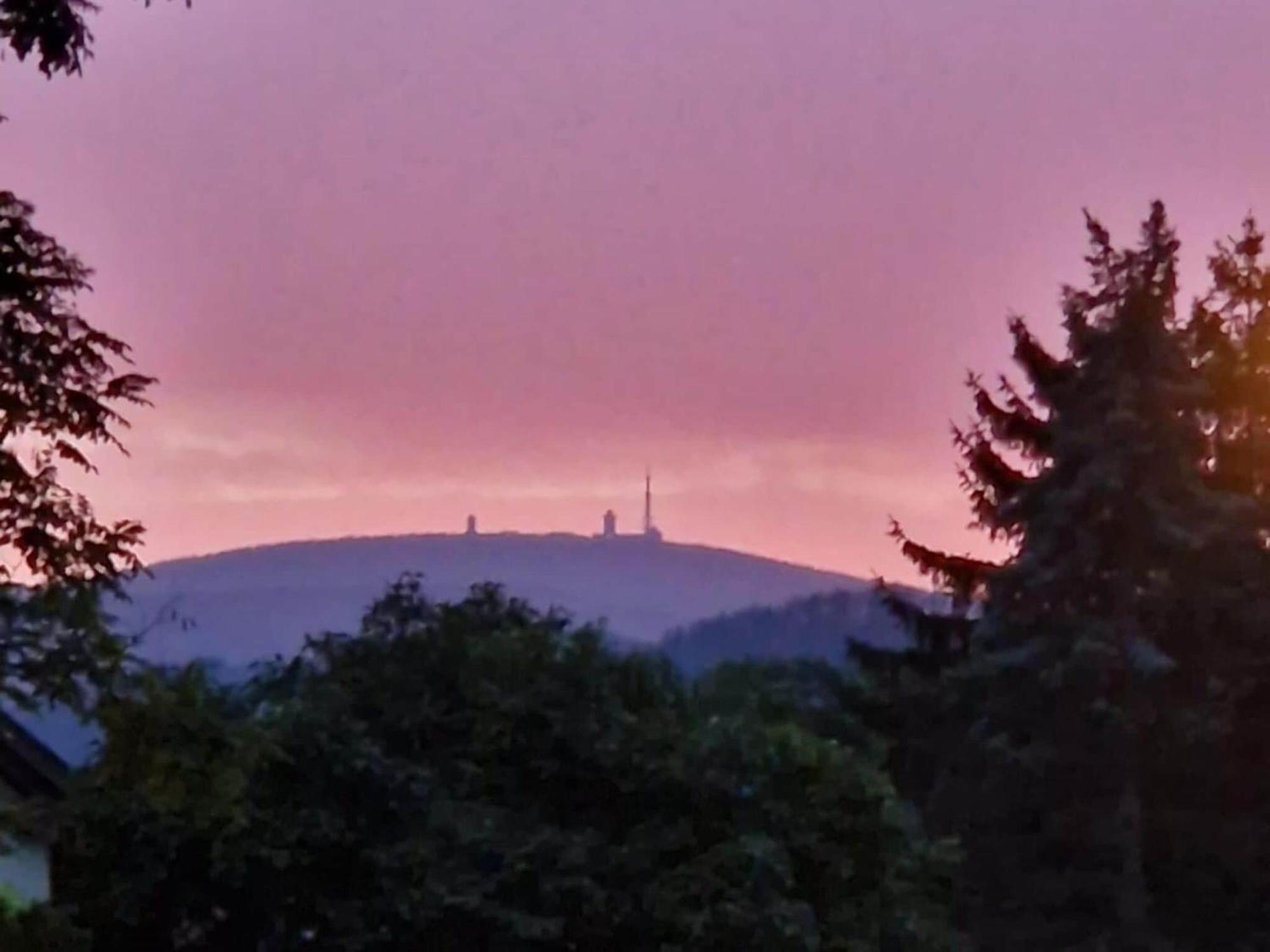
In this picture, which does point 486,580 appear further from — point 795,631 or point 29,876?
point 795,631

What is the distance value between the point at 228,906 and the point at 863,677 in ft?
59.9

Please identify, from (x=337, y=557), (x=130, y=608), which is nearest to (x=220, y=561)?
(x=337, y=557)

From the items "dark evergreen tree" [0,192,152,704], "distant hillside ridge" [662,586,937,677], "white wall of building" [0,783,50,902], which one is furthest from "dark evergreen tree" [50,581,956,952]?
"dark evergreen tree" [0,192,152,704]

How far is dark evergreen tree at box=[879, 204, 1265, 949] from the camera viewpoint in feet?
93.0

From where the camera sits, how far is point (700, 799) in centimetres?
1836

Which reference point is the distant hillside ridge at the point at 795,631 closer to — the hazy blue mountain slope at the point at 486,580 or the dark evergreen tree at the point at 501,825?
the hazy blue mountain slope at the point at 486,580

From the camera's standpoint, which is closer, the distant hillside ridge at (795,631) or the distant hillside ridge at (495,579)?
the distant hillside ridge at (795,631)

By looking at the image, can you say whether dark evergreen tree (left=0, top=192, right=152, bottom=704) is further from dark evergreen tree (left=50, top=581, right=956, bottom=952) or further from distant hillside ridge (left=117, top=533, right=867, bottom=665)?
distant hillside ridge (left=117, top=533, right=867, bottom=665)

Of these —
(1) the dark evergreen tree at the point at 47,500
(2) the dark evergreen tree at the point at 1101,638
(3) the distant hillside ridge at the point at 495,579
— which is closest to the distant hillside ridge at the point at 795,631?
(3) the distant hillside ridge at the point at 495,579

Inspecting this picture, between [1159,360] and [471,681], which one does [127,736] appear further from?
[1159,360]

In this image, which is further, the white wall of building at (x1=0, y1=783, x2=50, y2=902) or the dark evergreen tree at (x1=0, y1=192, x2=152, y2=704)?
the white wall of building at (x1=0, y1=783, x2=50, y2=902)

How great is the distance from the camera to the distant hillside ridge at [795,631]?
92.5 feet

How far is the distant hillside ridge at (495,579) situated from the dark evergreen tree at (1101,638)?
5.48 metres

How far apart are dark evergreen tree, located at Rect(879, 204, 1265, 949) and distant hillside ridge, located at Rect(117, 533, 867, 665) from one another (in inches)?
216
